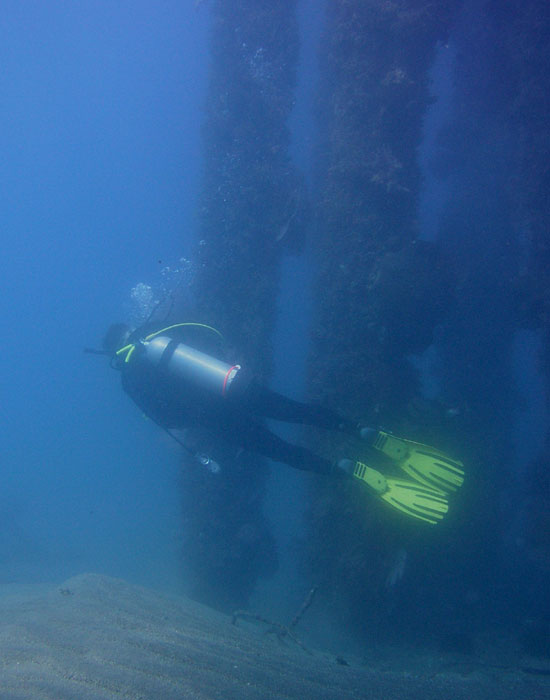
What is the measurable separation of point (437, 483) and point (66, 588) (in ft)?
16.3

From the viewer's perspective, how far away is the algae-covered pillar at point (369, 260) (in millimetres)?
7051

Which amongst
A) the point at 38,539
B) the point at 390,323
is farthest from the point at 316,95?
the point at 38,539

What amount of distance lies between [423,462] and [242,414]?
2.50m

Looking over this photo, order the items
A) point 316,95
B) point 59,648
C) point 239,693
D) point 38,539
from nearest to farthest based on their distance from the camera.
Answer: point 239,693
point 59,648
point 316,95
point 38,539

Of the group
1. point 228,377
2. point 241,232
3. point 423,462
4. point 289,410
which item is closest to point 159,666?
point 228,377

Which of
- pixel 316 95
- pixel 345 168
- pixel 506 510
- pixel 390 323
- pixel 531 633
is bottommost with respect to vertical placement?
pixel 531 633

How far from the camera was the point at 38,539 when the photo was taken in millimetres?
18594

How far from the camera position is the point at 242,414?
5664 mm

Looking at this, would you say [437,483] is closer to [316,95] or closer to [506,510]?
[506,510]

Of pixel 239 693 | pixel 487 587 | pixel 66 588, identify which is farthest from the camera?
pixel 487 587

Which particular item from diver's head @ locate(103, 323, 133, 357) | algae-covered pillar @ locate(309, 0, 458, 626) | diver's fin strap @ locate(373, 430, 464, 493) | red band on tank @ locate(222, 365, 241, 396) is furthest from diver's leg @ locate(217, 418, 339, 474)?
diver's head @ locate(103, 323, 133, 357)

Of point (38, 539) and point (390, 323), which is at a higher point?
point (390, 323)

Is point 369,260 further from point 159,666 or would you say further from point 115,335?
point 159,666

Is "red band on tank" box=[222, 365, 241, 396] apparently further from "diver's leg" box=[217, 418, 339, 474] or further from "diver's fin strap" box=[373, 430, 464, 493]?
"diver's fin strap" box=[373, 430, 464, 493]
